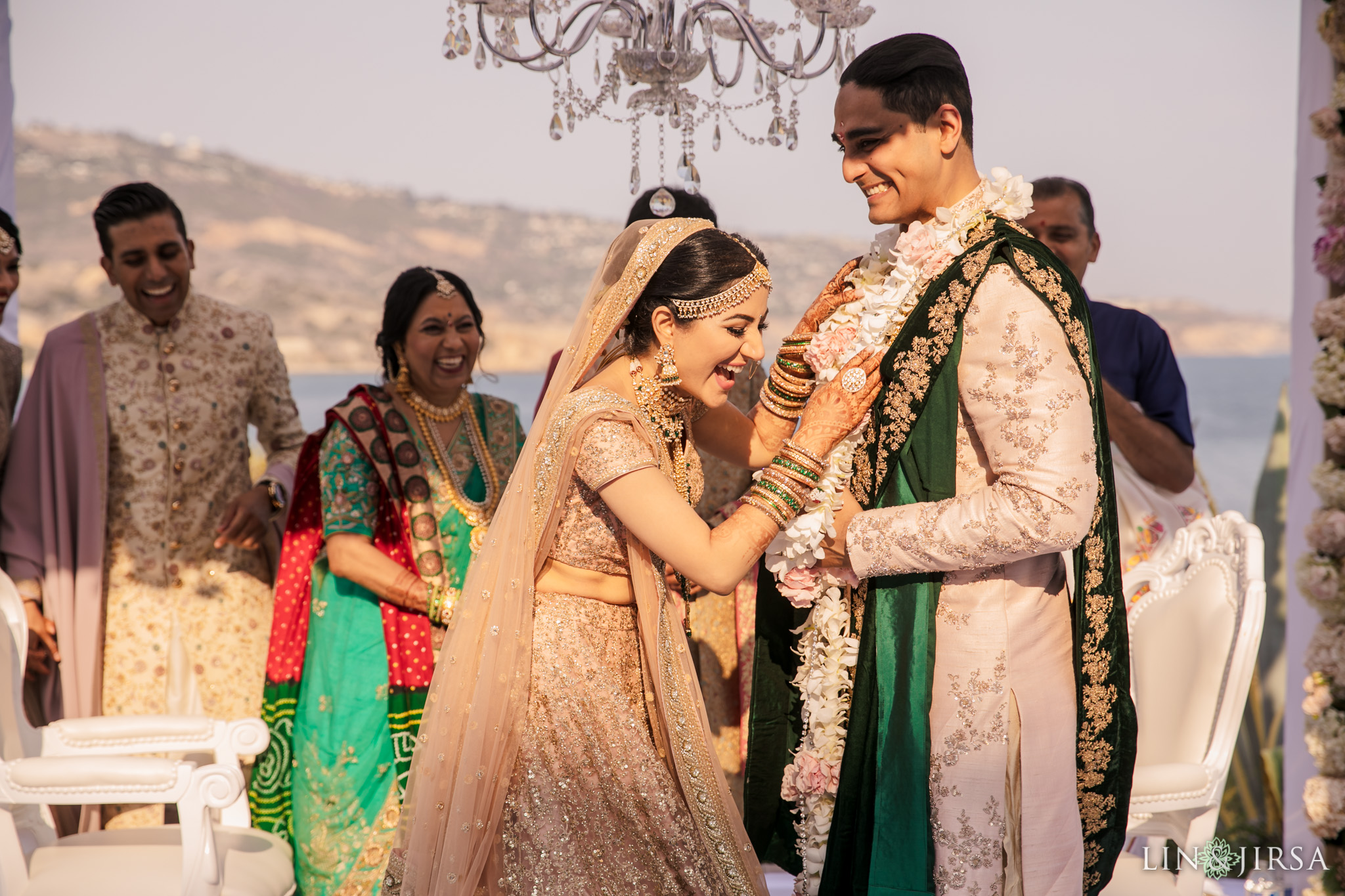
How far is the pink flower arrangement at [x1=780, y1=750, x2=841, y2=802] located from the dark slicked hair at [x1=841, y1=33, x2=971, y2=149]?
1012mm

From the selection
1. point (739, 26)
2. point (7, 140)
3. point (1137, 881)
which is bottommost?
point (1137, 881)

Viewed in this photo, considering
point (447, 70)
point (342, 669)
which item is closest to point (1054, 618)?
point (342, 669)

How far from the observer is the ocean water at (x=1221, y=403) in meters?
10.6

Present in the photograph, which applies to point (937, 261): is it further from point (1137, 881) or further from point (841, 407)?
point (1137, 881)

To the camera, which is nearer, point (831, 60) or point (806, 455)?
point (806, 455)

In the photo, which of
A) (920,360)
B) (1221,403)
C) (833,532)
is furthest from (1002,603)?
(1221,403)

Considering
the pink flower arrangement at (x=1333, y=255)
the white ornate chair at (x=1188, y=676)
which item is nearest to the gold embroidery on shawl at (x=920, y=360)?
the white ornate chair at (x=1188, y=676)

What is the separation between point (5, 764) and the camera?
2.10m

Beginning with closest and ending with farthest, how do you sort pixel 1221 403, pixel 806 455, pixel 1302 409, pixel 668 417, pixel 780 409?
pixel 806 455 → pixel 668 417 → pixel 780 409 → pixel 1302 409 → pixel 1221 403

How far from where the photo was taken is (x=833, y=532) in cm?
161

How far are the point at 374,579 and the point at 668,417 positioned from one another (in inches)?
43.4

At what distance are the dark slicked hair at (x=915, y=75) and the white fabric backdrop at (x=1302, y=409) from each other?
7.00 feet

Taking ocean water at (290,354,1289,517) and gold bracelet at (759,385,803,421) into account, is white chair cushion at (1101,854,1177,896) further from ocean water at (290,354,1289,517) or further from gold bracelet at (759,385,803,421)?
ocean water at (290,354,1289,517)

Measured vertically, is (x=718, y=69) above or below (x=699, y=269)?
above
